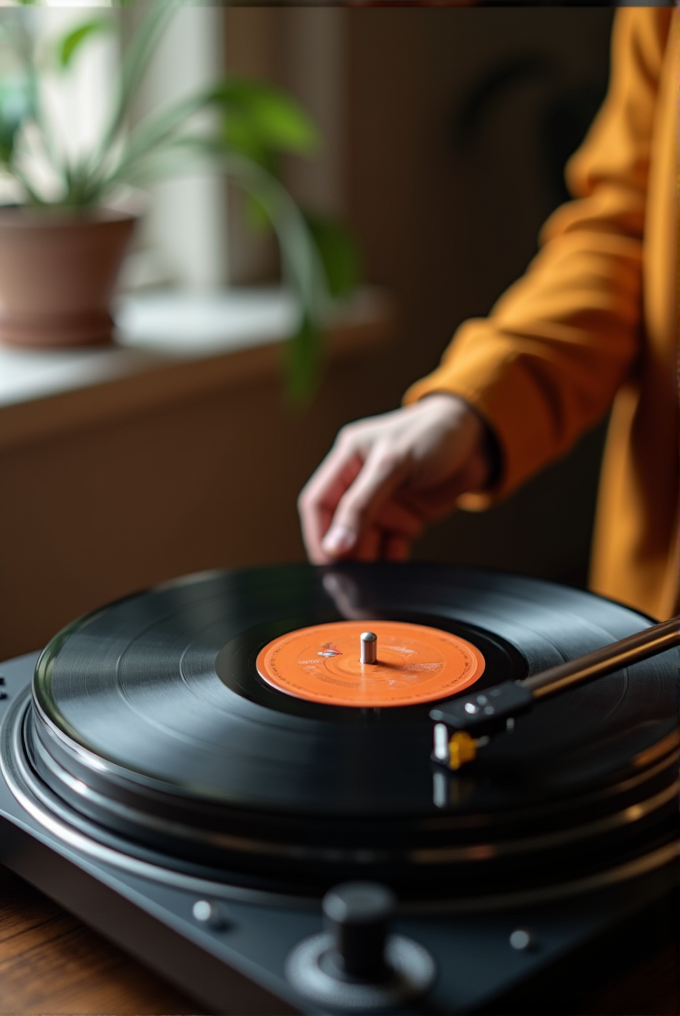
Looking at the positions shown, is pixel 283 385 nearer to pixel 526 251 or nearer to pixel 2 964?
pixel 526 251

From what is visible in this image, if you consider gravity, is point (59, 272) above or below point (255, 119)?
below

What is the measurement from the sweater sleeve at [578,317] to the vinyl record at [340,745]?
26cm

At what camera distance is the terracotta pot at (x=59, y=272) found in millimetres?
1298

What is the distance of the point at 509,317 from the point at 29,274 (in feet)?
1.83

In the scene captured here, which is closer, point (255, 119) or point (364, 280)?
point (255, 119)

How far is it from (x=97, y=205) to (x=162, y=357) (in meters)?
0.20

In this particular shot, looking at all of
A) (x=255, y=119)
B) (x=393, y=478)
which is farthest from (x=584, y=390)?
(x=255, y=119)

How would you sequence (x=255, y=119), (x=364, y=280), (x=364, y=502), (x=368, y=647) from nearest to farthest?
(x=368, y=647) < (x=364, y=502) < (x=255, y=119) < (x=364, y=280)

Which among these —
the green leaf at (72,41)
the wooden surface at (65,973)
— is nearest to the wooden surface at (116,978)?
the wooden surface at (65,973)

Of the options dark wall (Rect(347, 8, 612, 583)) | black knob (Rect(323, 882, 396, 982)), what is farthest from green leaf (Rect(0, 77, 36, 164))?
black knob (Rect(323, 882, 396, 982))

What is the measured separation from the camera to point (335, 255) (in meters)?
1.41

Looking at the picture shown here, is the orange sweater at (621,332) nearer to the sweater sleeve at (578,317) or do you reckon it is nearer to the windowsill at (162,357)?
the sweater sleeve at (578,317)

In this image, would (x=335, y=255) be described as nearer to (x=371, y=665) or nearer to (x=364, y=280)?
(x=364, y=280)

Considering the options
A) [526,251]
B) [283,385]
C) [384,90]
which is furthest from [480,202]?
[283,385]
